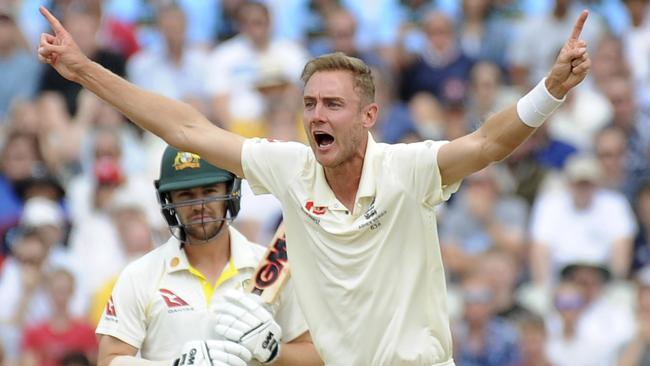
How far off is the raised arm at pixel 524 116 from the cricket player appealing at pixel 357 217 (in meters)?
0.11

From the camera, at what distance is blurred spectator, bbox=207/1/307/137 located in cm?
Result: 1402

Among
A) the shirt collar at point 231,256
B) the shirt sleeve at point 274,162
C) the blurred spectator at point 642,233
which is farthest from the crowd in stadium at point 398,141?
the shirt sleeve at point 274,162

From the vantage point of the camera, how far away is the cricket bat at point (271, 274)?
23.1 feet

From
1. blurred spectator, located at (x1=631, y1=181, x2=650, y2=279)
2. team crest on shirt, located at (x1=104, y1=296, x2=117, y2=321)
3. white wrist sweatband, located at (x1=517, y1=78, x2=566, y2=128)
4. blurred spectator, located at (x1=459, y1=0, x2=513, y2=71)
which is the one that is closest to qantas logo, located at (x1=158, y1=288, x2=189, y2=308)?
team crest on shirt, located at (x1=104, y1=296, x2=117, y2=321)

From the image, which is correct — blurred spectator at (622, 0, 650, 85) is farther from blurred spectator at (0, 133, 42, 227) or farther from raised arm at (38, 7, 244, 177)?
raised arm at (38, 7, 244, 177)

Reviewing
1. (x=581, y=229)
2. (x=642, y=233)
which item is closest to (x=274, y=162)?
(x=581, y=229)

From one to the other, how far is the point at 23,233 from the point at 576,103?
488 centimetres

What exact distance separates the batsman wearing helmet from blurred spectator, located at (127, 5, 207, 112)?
696 centimetres

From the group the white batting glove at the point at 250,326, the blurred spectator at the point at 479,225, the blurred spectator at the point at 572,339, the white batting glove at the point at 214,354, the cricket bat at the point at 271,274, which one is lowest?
the white batting glove at the point at 214,354

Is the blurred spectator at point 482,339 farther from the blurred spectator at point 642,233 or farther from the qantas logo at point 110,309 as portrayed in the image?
the qantas logo at point 110,309

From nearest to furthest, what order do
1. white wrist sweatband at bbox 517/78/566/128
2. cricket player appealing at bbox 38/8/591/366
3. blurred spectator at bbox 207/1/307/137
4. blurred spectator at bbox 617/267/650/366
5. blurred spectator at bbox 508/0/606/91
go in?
white wrist sweatband at bbox 517/78/566/128 < cricket player appealing at bbox 38/8/591/366 < blurred spectator at bbox 617/267/650/366 < blurred spectator at bbox 207/1/307/137 < blurred spectator at bbox 508/0/606/91

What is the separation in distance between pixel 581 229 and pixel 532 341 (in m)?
1.30

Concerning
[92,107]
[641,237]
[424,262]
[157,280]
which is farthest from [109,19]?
[424,262]

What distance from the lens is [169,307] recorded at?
23.5ft
